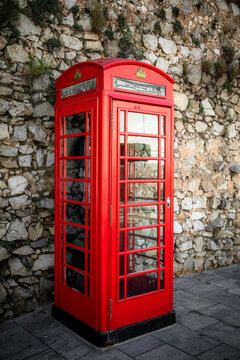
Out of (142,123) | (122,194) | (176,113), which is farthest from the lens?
(176,113)

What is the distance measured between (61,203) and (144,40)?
2.77 metres

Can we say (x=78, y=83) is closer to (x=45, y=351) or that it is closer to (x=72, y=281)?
(x=72, y=281)

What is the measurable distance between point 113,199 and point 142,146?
66cm

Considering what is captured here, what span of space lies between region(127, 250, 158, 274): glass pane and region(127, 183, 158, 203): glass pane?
58cm

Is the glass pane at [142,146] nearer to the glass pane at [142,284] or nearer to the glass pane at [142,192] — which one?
the glass pane at [142,192]

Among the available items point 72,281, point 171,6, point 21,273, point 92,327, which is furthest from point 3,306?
point 171,6

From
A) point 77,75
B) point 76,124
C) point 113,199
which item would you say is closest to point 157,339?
point 113,199

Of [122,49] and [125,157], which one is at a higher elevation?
[122,49]

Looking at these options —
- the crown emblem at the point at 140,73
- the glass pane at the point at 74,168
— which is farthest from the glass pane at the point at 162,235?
the crown emblem at the point at 140,73

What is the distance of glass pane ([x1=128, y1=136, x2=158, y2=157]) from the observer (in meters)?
3.34

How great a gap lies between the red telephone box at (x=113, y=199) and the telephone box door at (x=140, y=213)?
10 millimetres

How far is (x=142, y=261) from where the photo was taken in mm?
3529

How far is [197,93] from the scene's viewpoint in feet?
17.9

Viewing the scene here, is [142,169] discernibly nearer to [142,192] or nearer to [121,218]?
[142,192]
